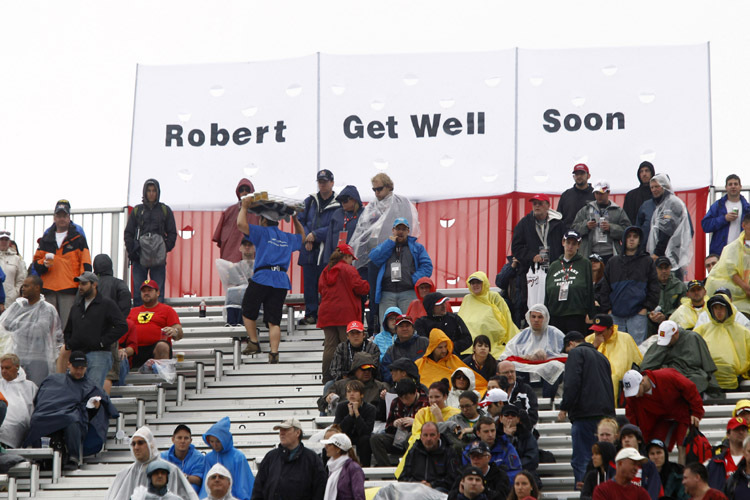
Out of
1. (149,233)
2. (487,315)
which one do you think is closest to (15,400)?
(149,233)

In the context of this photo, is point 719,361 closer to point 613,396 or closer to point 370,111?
point 613,396

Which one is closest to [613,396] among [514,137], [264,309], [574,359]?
[574,359]

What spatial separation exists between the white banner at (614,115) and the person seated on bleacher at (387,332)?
12.6 feet

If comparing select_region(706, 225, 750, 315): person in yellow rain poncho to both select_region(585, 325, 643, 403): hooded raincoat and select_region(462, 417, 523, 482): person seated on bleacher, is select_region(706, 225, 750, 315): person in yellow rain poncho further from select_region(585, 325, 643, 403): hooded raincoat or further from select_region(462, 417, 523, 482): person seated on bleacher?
select_region(462, 417, 523, 482): person seated on bleacher

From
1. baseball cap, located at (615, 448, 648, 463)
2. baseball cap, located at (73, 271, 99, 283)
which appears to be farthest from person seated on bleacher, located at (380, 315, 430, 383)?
baseball cap, located at (615, 448, 648, 463)

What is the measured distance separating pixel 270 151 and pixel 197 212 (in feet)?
3.97

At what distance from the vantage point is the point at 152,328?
16328 millimetres

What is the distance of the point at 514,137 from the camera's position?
18844 millimetres

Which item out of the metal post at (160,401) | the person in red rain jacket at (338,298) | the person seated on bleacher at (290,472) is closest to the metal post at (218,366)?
the metal post at (160,401)

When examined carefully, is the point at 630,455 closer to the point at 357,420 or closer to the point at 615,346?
the point at 357,420

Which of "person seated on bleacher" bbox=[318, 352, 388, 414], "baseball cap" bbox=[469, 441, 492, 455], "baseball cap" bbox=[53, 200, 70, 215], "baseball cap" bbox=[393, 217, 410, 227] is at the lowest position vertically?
"baseball cap" bbox=[469, 441, 492, 455]

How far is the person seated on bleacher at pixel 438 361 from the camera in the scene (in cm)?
1430

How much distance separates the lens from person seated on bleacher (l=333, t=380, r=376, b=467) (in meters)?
13.5

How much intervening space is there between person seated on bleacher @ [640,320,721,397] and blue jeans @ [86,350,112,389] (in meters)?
5.37
